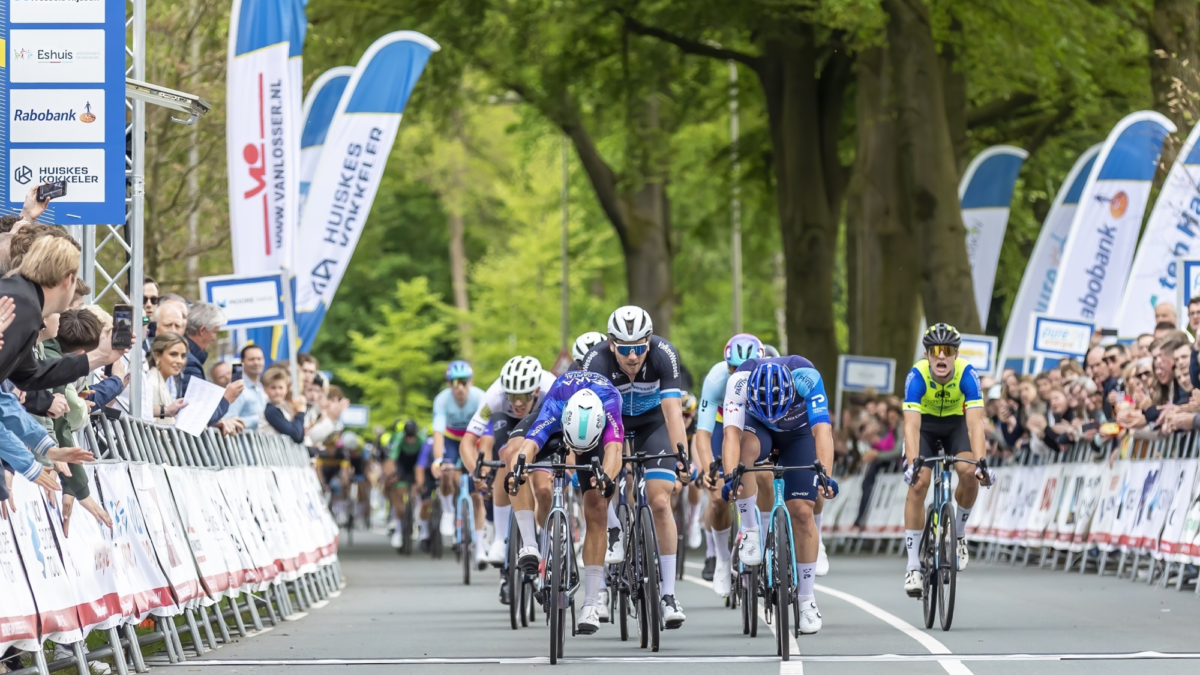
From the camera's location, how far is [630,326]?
1248cm

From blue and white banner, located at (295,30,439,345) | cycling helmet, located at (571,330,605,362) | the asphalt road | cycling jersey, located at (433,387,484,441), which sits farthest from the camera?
blue and white banner, located at (295,30,439,345)

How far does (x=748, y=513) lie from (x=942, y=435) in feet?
8.39

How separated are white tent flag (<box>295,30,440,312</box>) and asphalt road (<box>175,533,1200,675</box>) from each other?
566 cm

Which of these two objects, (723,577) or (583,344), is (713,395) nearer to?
(583,344)

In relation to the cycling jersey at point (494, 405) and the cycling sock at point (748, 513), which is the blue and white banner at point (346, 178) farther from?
the cycling sock at point (748, 513)

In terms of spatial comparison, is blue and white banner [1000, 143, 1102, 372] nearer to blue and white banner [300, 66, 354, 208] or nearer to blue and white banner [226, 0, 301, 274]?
blue and white banner [300, 66, 354, 208]

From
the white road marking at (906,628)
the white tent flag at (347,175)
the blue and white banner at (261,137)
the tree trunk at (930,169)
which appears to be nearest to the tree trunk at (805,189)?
the tree trunk at (930,169)

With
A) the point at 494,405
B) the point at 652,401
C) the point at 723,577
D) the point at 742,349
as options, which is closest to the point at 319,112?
the point at 494,405

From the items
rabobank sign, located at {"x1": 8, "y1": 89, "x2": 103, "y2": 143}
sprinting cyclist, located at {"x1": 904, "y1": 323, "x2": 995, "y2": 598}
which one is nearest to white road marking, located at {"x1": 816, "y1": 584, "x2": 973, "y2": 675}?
sprinting cyclist, located at {"x1": 904, "y1": 323, "x2": 995, "y2": 598}

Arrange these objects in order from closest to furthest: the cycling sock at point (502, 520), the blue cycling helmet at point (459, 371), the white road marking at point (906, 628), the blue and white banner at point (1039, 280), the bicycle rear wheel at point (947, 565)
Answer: the white road marking at point (906, 628) < the bicycle rear wheel at point (947, 565) < the cycling sock at point (502, 520) < the blue cycling helmet at point (459, 371) < the blue and white banner at point (1039, 280)

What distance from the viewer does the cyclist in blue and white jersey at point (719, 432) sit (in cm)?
1353

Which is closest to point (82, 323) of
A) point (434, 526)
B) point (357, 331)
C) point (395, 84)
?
point (395, 84)

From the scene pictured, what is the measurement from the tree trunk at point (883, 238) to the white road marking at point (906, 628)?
14.2 meters

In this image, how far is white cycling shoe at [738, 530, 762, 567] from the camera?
12.5 metres
